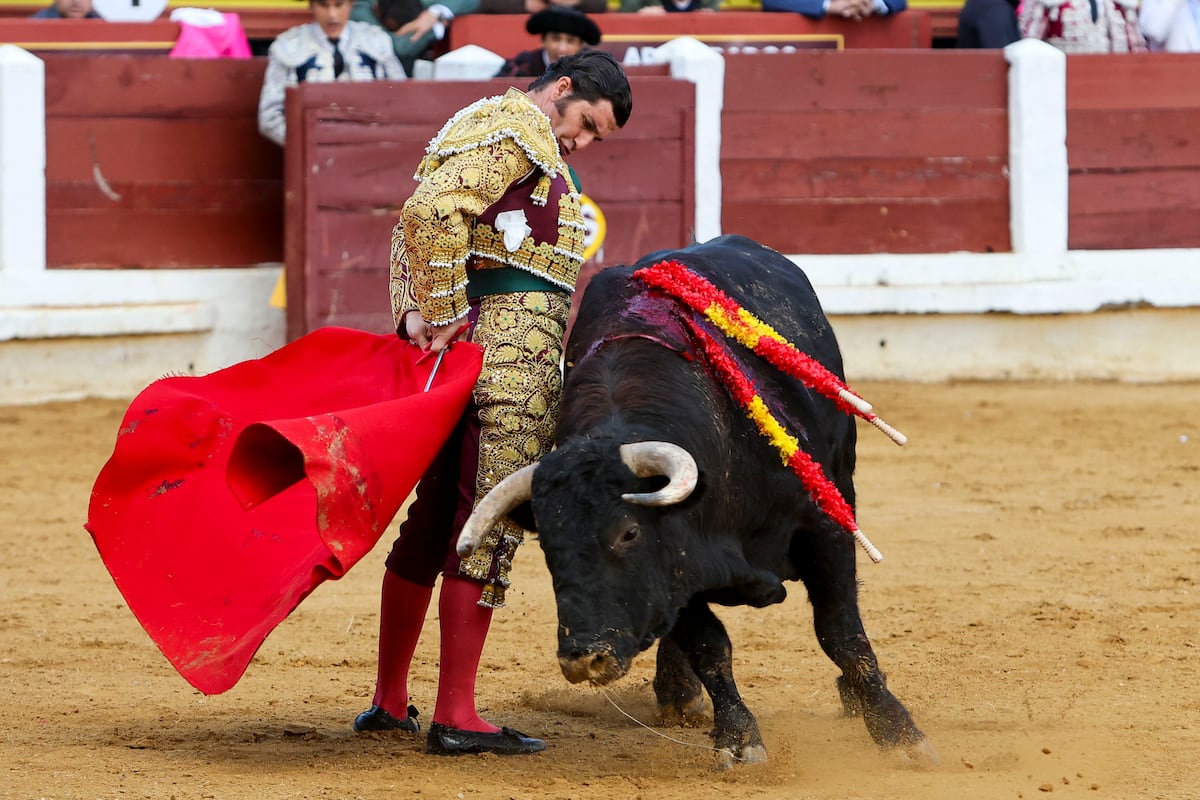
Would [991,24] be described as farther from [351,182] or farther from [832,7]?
[351,182]

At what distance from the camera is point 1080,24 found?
26.6 feet

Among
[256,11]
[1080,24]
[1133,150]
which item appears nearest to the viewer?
[1133,150]

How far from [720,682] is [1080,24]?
5.86 metres

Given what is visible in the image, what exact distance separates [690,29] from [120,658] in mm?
4808

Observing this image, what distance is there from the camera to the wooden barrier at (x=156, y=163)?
24.2 ft

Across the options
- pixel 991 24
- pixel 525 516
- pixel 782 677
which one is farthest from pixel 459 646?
pixel 991 24

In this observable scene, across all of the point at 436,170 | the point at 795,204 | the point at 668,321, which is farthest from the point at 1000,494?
the point at 436,170

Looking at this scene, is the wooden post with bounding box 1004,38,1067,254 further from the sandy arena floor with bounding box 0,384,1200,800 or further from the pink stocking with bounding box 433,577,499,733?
the pink stocking with bounding box 433,577,499,733

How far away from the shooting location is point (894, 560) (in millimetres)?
4949

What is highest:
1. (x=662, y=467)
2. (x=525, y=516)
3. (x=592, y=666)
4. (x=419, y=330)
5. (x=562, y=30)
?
(x=562, y=30)

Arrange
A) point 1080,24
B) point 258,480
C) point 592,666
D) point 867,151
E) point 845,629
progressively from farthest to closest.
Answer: point 1080,24
point 867,151
point 845,629
point 258,480
point 592,666

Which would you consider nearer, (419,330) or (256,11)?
(419,330)

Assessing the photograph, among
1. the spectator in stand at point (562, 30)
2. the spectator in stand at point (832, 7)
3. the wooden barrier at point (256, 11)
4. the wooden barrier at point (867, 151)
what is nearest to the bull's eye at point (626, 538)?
the spectator in stand at point (562, 30)

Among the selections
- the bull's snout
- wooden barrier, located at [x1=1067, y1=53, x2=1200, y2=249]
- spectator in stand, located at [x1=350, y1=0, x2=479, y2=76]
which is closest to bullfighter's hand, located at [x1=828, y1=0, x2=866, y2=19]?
wooden barrier, located at [x1=1067, y1=53, x2=1200, y2=249]
